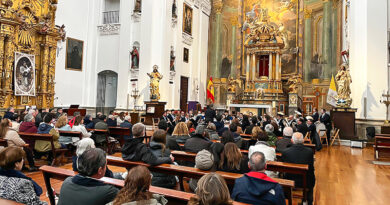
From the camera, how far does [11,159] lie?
8.59 feet

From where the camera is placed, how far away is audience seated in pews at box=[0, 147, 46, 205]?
246cm

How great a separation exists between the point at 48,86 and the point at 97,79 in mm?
A: 3558

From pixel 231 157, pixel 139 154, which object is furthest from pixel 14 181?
pixel 231 157

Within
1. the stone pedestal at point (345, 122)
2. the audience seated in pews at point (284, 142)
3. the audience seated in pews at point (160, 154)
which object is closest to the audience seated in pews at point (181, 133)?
the audience seated in pews at point (160, 154)

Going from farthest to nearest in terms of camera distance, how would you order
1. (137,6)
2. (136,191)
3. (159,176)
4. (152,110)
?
(137,6) → (152,110) → (159,176) → (136,191)

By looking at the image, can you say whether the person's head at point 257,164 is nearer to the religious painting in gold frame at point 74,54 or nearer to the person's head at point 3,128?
the person's head at point 3,128

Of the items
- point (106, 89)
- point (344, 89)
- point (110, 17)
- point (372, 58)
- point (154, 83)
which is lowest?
point (344, 89)

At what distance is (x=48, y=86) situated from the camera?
15.2 m

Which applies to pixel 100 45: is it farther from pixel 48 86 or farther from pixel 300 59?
pixel 300 59

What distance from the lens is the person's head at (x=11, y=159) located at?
260cm

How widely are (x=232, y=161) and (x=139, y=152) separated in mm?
1244

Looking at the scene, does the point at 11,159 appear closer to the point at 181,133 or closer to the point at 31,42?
the point at 181,133

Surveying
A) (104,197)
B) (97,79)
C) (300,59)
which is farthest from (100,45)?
(104,197)

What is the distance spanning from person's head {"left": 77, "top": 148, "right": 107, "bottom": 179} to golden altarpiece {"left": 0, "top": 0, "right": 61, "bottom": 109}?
514 inches
